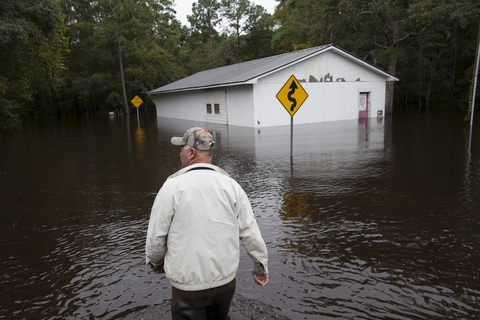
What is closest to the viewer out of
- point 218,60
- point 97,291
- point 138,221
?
point 97,291

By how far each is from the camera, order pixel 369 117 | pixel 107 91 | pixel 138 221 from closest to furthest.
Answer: pixel 138 221 → pixel 369 117 → pixel 107 91

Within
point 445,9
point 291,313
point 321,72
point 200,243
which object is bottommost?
point 291,313

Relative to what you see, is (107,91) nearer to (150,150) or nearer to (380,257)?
(150,150)

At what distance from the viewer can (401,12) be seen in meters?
30.4

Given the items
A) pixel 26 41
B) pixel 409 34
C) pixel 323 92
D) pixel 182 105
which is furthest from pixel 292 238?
pixel 409 34

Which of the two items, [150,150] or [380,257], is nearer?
[380,257]

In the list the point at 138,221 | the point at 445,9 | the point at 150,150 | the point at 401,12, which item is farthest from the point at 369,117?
the point at 138,221

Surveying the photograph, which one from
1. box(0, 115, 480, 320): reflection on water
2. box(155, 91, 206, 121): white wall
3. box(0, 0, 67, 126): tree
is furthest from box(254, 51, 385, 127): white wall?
box(0, 115, 480, 320): reflection on water

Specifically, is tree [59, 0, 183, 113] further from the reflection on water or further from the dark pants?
the dark pants

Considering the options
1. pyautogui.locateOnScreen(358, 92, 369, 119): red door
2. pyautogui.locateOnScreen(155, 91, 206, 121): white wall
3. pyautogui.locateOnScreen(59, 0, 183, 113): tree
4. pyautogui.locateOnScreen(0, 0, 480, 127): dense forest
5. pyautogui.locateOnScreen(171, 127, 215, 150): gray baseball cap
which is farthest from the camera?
pyautogui.locateOnScreen(59, 0, 183, 113): tree

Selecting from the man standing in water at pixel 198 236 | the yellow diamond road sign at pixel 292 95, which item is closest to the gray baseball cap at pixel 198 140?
the man standing in water at pixel 198 236

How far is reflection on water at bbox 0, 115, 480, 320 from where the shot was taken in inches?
147

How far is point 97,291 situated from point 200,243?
2.36 meters

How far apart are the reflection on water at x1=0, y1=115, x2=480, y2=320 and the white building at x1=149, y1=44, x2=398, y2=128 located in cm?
1141
